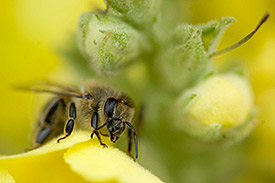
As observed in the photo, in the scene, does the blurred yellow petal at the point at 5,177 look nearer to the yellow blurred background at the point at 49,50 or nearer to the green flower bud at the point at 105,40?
the green flower bud at the point at 105,40

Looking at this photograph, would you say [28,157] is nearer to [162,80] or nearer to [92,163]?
[92,163]

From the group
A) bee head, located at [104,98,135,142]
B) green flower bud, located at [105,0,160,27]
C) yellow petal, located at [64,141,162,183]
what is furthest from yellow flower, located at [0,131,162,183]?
green flower bud, located at [105,0,160,27]

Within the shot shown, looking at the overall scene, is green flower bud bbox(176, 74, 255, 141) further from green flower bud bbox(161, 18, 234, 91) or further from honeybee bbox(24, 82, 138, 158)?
honeybee bbox(24, 82, 138, 158)

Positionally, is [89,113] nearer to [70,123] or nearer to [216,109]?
[70,123]

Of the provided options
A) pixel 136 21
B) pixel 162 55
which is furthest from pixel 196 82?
pixel 136 21

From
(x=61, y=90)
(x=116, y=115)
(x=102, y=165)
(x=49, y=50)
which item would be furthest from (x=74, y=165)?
(x=49, y=50)

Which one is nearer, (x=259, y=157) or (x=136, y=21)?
(x=136, y=21)

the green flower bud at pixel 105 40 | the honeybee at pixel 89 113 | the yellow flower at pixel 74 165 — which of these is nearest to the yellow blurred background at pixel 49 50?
the honeybee at pixel 89 113
